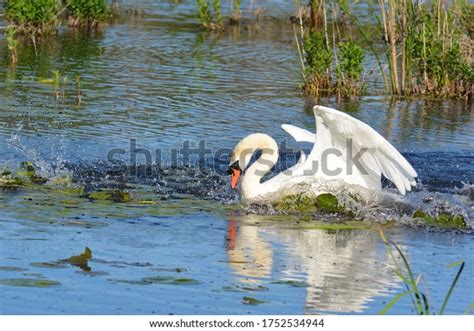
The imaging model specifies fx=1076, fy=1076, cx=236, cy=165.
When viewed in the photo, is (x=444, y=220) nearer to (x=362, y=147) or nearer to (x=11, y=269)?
(x=362, y=147)

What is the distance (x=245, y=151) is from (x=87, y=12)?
1216 cm

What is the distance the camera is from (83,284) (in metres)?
7.23

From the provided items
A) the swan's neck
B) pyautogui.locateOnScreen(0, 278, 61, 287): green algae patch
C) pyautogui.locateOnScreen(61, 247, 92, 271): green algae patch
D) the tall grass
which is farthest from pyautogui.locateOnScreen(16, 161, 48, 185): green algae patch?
the tall grass

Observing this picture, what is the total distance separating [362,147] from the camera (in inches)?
397

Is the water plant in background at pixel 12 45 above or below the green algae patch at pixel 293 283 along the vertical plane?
above

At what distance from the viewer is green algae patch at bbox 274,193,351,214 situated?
10250 mm

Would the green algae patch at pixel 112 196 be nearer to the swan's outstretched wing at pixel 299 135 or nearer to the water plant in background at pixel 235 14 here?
the swan's outstretched wing at pixel 299 135

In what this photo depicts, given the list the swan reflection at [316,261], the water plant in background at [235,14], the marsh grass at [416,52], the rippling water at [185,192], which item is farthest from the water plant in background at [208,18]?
the swan reflection at [316,261]

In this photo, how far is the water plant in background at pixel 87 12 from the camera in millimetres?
21969

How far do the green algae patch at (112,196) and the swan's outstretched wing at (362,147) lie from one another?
70.7 inches

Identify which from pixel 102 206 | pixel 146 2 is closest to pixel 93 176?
pixel 102 206

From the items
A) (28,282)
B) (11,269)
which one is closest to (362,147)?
(11,269)

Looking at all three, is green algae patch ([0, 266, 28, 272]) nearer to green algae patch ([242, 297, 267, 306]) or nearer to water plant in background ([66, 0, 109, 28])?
green algae patch ([242, 297, 267, 306])

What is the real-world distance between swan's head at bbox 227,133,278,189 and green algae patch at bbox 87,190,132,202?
42.9 inches
